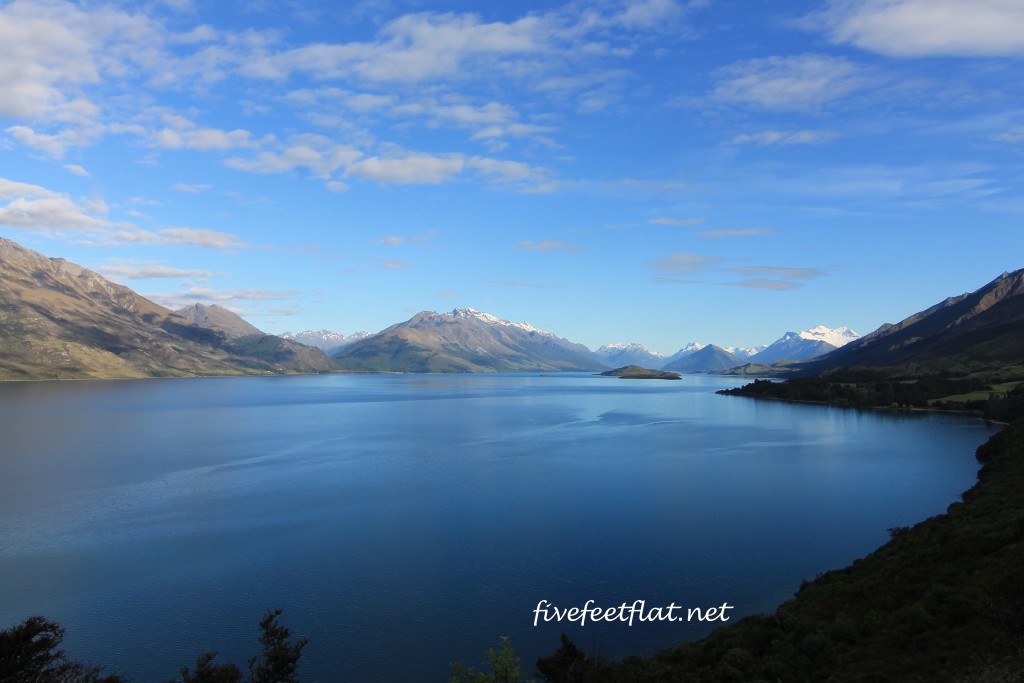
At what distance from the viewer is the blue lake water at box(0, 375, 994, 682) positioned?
3183cm

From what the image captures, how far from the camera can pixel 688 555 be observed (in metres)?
42.5

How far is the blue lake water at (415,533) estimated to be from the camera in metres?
31.8

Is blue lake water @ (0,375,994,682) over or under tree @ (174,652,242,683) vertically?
under

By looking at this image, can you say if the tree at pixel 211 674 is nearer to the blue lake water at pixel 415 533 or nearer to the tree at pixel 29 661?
the tree at pixel 29 661

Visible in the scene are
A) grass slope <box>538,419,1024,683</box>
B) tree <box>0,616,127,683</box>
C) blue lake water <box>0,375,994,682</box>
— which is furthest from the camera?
blue lake water <box>0,375,994,682</box>

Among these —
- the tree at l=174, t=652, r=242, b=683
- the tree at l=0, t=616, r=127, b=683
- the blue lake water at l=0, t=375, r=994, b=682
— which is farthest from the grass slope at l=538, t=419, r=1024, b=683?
the tree at l=0, t=616, r=127, b=683

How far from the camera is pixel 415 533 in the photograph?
48.9 m

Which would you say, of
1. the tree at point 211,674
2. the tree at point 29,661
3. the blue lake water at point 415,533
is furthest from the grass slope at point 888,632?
the tree at point 29,661

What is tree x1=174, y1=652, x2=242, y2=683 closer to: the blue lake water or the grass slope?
the blue lake water

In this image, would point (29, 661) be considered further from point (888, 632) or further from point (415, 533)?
point (888, 632)

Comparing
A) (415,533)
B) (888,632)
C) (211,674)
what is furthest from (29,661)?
(888,632)

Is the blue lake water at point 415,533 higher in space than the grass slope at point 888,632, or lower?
lower

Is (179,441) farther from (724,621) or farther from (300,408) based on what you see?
(724,621)

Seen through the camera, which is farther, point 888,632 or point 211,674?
point 888,632
